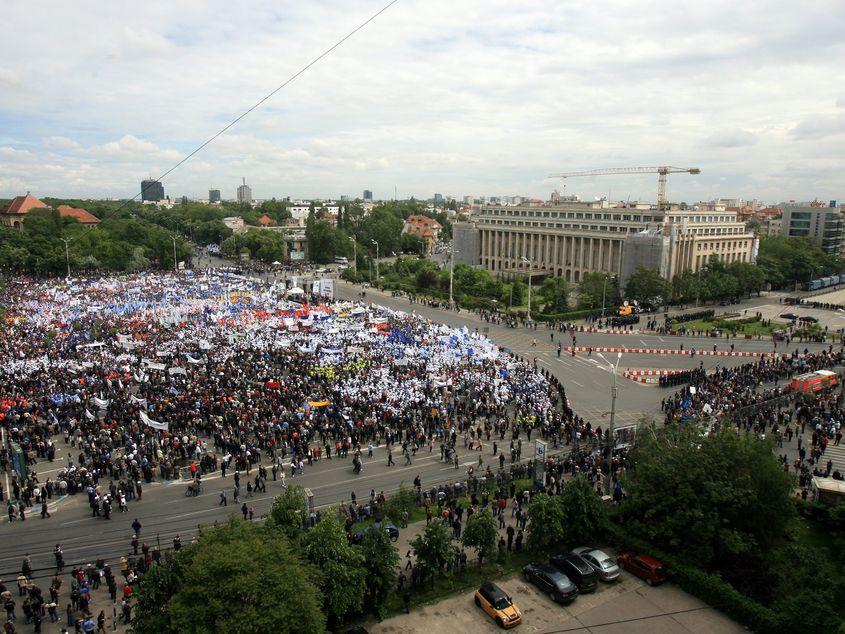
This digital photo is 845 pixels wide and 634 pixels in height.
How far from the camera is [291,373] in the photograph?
3456cm

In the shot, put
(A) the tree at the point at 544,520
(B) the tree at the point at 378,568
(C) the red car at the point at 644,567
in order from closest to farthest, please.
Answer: (B) the tree at the point at 378,568 < (C) the red car at the point at 644,567 < (A) the tree at the point at 544,520

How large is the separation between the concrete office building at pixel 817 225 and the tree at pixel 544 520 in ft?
398

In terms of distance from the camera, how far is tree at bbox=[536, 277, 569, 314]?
206 feet

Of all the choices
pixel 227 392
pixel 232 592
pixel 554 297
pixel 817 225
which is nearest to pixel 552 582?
pixel 232 592

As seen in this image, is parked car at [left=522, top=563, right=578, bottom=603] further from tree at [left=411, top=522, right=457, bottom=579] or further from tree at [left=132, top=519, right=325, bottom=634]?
tree at [left=132, top=519, right=325, bottom=634]

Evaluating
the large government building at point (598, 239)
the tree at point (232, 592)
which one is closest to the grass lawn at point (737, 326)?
the large government building at point (598, 239)

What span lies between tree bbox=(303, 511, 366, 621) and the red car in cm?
857

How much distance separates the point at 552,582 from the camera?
57.1 feet

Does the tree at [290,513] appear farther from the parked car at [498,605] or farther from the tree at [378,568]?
the parked car at [498,605]

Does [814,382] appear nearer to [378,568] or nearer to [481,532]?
[481,532]

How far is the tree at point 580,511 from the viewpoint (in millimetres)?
19312

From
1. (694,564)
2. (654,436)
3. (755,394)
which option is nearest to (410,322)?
(755,394)

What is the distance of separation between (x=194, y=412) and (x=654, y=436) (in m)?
19.9

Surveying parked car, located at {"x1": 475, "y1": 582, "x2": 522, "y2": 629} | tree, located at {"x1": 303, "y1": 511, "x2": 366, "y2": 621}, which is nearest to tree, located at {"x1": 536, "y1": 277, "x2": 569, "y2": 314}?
parked car, located at {"x1": 475, "y1": 582, "x2": 522, "y2": 629}
